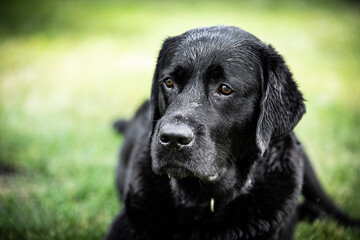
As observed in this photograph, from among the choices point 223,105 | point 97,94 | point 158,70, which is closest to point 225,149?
point 223,105

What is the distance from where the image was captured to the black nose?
231 cm

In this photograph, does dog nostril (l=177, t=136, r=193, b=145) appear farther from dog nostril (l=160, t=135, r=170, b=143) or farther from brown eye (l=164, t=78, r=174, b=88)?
brown eye (l=164, t=78, r=174, b=88)

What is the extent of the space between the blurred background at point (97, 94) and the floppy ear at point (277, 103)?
1306 millimetres

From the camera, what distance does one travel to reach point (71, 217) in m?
3.48

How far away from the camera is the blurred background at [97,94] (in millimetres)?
3761

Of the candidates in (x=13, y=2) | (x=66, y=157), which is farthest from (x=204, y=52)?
(x=13, y=2)

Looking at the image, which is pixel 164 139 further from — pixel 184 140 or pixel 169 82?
pixel 169 82

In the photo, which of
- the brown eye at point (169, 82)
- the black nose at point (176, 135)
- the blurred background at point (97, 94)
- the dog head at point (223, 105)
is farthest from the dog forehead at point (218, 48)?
the blurred background at point (97, 94)

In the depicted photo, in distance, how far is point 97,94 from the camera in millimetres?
6957

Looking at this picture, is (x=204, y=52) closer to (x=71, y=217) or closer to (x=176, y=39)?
(x=176, y=39)

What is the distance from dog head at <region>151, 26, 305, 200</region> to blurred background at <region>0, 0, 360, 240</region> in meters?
1.23

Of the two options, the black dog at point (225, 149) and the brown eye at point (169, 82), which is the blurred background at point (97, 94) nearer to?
the black dog at point (225, 149)

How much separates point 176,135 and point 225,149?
509 millimetres

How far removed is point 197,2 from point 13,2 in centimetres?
730
